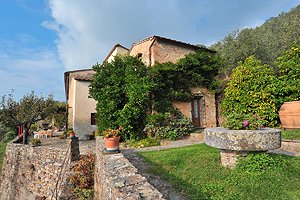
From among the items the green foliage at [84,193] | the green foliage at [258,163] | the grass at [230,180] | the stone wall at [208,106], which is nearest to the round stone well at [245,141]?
the green foliage at [258,163]

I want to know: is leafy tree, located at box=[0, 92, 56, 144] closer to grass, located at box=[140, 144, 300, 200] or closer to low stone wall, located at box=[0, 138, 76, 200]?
low stone wall, located at box=[0, 138, 76, 200]

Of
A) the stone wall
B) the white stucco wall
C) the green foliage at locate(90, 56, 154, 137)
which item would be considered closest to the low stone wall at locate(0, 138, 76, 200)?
the green foliage at locate(90, 56, 154, 137)

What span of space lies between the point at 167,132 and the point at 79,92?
10100 mm

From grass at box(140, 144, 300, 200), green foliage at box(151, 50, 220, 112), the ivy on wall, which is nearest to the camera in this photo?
grass at box(140, 144, 300, 200)

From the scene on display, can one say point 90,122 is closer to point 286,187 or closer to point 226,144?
point 226,144

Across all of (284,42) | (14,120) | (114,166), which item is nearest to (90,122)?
(14,120)

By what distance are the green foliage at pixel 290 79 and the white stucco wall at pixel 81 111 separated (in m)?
15.1

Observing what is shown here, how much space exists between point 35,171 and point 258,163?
1124 cm

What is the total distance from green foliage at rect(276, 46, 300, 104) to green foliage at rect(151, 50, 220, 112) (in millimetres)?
4552

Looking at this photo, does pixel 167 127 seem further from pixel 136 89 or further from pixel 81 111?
pixel 81 111

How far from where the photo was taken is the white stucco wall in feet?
57.0

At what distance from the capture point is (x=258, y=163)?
14.5 ft

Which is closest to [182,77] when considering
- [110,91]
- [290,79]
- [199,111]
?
[199,111]

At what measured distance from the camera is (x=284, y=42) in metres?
15.9
